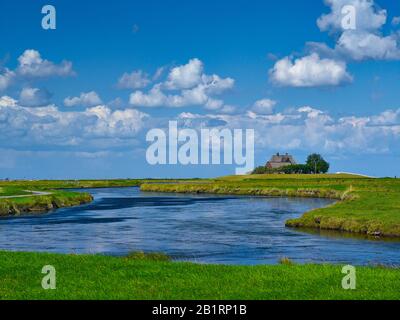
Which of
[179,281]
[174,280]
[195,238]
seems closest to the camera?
[179,281]

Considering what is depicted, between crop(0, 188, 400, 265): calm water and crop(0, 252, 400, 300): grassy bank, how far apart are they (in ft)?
33.0

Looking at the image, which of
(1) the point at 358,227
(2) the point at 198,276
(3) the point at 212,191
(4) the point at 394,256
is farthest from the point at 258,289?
(3) the point at 212,191

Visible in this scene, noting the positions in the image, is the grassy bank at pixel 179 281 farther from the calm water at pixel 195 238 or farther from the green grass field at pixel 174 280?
the calm water at pixel 195 238

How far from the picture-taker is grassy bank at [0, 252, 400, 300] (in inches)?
795

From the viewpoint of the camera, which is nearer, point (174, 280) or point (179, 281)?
point (179, 281)

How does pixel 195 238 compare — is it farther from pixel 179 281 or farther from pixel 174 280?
pixel 179 281

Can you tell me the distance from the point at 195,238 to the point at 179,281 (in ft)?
86.3

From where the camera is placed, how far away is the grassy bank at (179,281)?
20.2 metres

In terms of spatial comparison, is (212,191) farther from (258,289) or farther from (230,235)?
(258,289)

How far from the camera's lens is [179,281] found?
2241cm

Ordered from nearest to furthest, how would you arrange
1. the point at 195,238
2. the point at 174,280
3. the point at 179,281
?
the point at 179,281, the point at 174,280, the point at 195,238

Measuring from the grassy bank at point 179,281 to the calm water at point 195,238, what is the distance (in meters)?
10.1


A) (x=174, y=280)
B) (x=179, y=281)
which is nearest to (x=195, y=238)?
(x=174, y=280)
